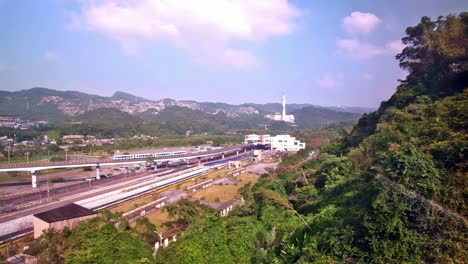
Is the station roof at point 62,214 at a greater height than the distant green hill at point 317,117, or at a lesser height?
lesser

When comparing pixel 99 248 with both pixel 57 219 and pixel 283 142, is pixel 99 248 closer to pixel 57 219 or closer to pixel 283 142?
pixel 57 219

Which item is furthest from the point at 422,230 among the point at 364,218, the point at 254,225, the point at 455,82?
the point at 455,82

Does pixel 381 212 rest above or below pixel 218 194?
above

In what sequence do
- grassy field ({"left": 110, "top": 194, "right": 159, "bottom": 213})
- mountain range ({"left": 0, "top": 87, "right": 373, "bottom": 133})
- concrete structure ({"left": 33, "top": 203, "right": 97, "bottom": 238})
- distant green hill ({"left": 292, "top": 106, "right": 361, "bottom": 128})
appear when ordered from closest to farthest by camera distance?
concrete structure ({"left": 33, "top": 203, "right": 97, "bottom": 238})
grassy field ({"left": 110, "top": 194, "right": 159, "bottom": 213})
mountain range ({"left": 0, "top": 87, "right": 373, "bottom": 133})
distant green hill ({"left": 292, "top": 106, "right": 361, "bottom": 128})

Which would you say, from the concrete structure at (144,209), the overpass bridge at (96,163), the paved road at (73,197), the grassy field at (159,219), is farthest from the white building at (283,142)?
the grassy field at (159,219)

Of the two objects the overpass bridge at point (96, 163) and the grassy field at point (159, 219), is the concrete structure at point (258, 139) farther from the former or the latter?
the grassy field at point (159, 219)

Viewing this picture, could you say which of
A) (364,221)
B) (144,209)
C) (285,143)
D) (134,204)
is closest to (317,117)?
(285,143)

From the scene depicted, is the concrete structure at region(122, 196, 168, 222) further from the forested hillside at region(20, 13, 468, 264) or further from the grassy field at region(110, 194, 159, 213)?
the forested hillside at region(20, 13, 468, 264)

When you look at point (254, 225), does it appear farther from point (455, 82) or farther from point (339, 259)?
point (455, 82)

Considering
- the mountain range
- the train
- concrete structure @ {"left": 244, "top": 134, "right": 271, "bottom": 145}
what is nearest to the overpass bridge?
the train
